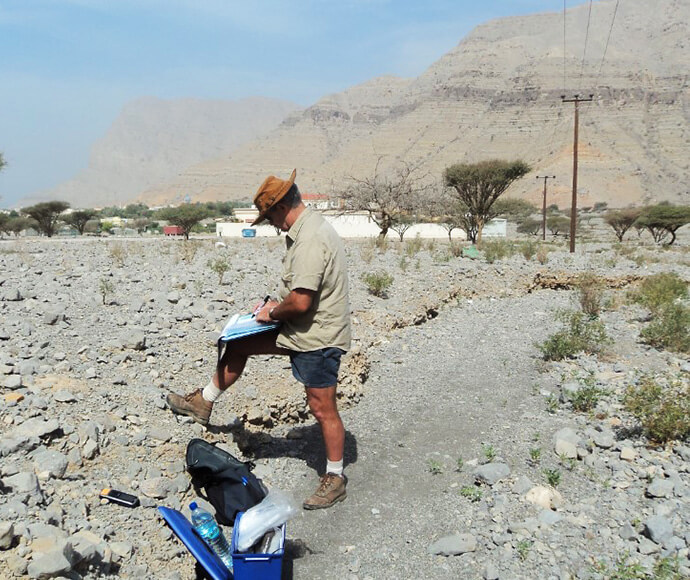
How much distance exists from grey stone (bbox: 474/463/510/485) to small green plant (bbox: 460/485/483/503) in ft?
0.37

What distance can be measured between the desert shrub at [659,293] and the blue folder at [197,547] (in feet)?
31.2

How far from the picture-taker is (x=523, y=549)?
3066 millimetres

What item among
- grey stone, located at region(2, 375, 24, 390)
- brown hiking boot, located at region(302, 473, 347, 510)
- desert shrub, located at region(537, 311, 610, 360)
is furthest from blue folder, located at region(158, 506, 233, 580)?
desert shrub, located at region(537, 311, 610, 360)

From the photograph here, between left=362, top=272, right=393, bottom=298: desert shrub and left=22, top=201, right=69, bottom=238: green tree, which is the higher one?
left=22, top=201, right=69, bottom=238: green tree

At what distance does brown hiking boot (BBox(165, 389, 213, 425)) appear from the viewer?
4.05m

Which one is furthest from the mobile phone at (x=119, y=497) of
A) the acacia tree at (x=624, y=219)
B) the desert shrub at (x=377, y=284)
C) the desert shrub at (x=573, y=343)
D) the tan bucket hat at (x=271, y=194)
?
the acacia tree at (x=624, y=219)

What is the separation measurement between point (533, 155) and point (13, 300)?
368ft

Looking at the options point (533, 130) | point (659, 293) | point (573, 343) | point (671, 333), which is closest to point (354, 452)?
point (573, 343)

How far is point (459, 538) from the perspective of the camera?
127 inches

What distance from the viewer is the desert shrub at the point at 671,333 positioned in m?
7.75

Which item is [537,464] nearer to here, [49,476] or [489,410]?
[489,410]

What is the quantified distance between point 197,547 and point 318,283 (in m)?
1.44

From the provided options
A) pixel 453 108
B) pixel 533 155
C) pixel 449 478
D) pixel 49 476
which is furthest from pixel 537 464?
pixel 453 108

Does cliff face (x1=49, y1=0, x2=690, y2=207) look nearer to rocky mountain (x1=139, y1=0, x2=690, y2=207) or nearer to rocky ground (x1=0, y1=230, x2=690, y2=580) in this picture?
rocky mountain (x1=139, y1=0, x2=690, y2=207)
